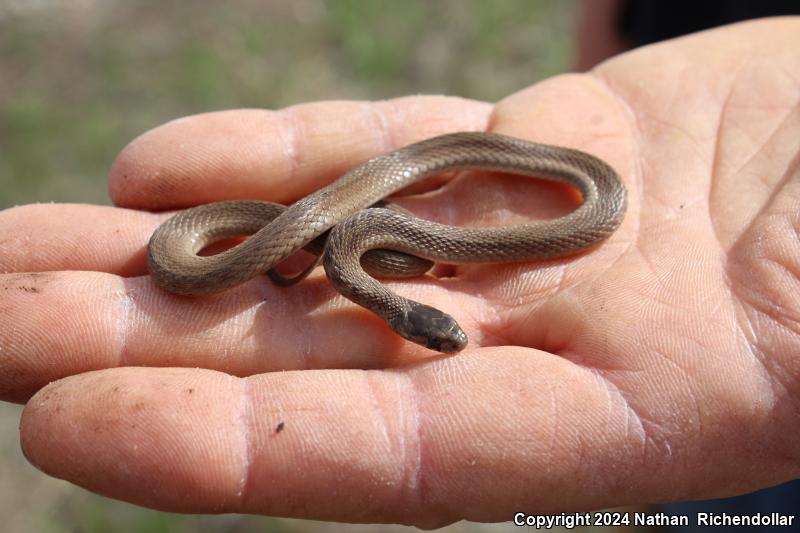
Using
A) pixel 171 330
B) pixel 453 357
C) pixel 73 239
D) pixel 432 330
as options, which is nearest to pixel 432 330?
pixel 432 330

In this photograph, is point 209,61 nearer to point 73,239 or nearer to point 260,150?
point 260,150

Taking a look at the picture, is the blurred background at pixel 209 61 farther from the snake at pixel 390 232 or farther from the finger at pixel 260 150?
the snake at pixel 390 232

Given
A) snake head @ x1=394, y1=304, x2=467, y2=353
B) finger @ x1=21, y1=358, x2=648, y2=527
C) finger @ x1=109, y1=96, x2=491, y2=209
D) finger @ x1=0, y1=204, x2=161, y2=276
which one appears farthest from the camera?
finger @ x1=109, y1=96, x2=491, y2=209

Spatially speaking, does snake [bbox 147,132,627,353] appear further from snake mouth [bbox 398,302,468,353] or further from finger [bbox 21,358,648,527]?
finger [bbox 21,358,648,527]

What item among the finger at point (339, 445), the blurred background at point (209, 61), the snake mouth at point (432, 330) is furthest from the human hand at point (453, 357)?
the blurred background at point (209, 61)

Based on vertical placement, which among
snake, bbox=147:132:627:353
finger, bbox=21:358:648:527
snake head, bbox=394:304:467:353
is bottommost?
finger, bbox=21:358:648:527

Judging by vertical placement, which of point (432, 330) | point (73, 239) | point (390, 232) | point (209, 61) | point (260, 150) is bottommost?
point (432, 330)

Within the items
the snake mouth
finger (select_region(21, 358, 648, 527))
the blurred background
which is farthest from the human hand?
the blurred background

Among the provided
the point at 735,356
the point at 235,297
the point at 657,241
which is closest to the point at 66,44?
the point at 235,297
